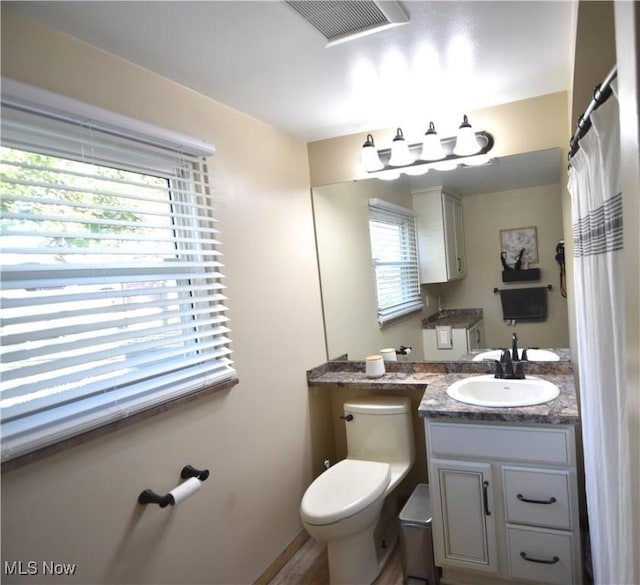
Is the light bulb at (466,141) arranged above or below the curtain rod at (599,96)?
above

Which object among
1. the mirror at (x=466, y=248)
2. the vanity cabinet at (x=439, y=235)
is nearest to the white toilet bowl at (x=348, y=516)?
the mirror at (x=466, y=248)

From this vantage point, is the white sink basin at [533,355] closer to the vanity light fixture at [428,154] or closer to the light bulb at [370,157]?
the vanity light fixture at [428,154]

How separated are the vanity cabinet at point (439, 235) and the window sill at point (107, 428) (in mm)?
1350

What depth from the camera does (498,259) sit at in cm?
241

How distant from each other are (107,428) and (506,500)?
1.60m

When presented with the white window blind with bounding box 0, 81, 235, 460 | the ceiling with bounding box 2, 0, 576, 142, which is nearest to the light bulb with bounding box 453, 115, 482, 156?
the ceiling with bounding box 2, 0, 576, 142

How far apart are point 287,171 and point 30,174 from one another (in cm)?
142

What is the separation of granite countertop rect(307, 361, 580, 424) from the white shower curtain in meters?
0.31

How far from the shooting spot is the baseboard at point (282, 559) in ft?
6.89

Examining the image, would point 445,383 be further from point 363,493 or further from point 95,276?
point 95,276

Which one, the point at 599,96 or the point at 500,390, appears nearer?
the point at 599,96

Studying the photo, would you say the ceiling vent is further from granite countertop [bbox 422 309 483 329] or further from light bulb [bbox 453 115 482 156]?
granite countertop [bbox 422 309 483 329]

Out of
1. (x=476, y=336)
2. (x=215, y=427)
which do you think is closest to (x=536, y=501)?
(x=476, y=336)

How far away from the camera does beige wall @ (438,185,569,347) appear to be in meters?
2.30
